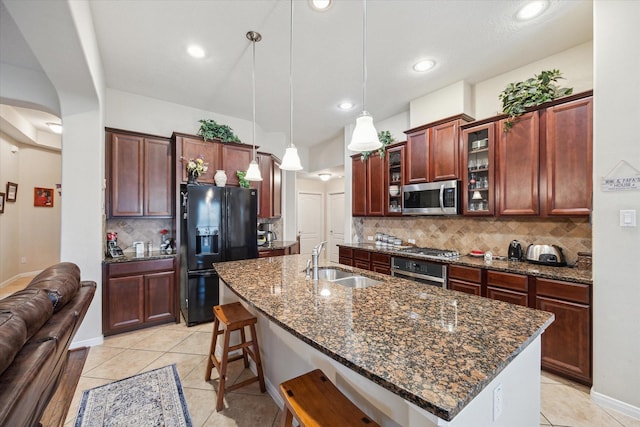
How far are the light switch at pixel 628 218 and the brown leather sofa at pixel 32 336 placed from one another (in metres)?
3.28

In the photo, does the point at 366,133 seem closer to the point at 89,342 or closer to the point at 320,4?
the point at 320,4

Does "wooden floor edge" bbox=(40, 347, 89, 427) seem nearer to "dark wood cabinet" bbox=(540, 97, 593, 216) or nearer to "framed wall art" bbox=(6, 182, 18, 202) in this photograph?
"dark wood cabinet" bbox=(540, 97, 593, 216)

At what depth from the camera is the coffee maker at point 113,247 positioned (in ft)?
10.5

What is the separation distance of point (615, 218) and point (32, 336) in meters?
3.53

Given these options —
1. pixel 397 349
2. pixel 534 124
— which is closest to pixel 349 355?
pixel 397 349

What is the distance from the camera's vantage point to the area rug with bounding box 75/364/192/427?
1.78m

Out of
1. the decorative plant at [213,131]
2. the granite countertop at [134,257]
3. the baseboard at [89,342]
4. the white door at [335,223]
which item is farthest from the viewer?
the white door at [335,223]

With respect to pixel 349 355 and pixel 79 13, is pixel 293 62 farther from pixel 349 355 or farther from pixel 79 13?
pixel 349 355

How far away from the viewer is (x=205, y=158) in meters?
3.80

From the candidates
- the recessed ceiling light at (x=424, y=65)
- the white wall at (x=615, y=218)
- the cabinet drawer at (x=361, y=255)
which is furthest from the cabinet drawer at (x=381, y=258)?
the recessed ceiling light at (x=424, y=65)

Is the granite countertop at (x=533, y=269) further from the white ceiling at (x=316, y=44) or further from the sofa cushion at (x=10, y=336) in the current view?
the sofa cushion at (x=10, y=336)

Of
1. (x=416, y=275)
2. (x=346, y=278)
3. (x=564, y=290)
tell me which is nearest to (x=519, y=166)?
(x=564, y=290)

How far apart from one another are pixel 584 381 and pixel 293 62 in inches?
150

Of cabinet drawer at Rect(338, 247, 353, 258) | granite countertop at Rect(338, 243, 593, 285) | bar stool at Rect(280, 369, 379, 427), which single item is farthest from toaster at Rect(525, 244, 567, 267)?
bar stool at Rect(280, 369, 379, 427)
